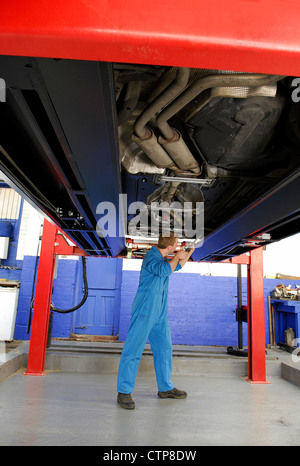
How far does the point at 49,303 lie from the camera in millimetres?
3576

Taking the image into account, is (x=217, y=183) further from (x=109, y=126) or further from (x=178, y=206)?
(x=109, y=126)

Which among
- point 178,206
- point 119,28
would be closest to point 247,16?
point 119,28

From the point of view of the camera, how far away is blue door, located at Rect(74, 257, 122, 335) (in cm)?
592

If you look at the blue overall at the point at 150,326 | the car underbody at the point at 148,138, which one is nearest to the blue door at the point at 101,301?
the blue overall at the point at 150,326

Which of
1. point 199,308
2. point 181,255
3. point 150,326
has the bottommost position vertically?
point 150,326

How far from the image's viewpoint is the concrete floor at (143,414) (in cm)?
196

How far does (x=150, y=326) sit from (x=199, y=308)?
124 inches

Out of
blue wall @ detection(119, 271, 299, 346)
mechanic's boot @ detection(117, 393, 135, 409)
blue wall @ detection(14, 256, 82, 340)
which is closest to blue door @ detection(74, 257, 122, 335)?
blue wall @ detection(14, 256, 82, 340)

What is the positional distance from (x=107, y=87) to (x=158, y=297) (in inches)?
83.2

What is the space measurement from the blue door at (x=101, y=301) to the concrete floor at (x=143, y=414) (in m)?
2.35

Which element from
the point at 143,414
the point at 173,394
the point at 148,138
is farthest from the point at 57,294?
the point at 148,138

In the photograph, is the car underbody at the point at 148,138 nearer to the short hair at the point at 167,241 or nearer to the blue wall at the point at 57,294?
the short hair at the point at 167,241

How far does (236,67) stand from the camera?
523 millimetres

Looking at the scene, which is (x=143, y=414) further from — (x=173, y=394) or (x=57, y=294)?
(x=57, y=294)
